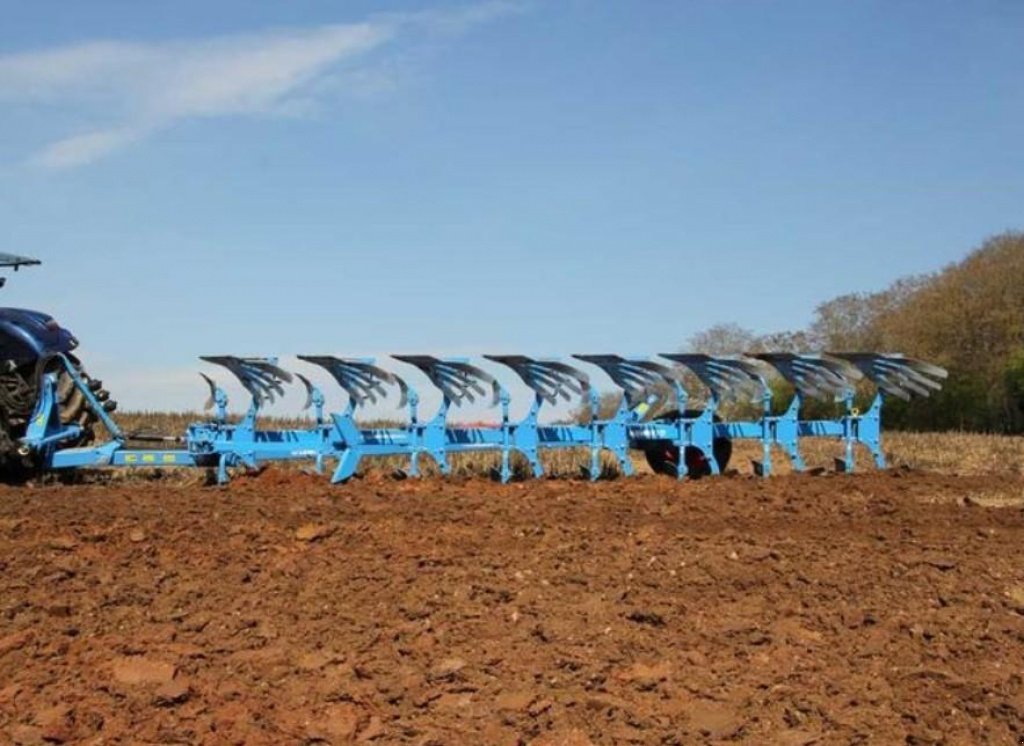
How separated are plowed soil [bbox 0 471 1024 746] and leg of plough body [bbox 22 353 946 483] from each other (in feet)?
8.52

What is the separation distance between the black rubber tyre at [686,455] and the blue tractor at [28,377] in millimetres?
5247

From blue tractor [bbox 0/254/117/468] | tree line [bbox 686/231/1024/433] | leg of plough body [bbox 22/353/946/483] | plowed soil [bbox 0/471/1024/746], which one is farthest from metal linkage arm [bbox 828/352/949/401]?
tree line [bbox 686/231/1024/433]

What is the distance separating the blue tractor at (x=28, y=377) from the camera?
35.0ft

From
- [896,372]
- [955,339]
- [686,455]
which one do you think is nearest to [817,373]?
[896,372]

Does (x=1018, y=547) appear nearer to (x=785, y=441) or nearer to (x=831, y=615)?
(x=831, y=615)

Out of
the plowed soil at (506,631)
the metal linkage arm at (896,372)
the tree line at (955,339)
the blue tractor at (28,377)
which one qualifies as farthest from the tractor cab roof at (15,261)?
the tree line at (955,339)

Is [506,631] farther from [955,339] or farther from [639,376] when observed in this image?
[955,339]

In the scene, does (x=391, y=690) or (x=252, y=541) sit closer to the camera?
(x=391, y=690)

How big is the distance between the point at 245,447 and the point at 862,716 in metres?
7.23

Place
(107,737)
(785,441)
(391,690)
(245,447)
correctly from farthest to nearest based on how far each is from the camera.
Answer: (785,441) < (245,447) < (391,690) < (107,737)

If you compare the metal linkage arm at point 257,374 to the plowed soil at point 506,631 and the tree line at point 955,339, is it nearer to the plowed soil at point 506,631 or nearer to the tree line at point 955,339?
the plowed soil at point 506,631

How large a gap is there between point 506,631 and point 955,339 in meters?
32.5

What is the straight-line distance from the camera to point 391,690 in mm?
4562

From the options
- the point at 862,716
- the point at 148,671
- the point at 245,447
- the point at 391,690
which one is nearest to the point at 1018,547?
the point at 862,716
